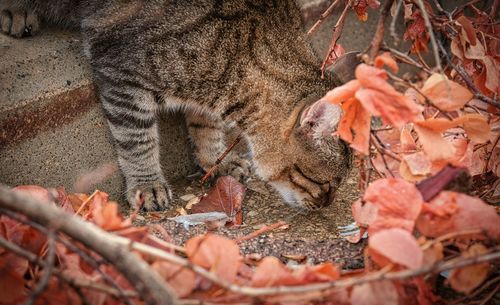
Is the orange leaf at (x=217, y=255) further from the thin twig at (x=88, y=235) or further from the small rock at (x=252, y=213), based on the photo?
the small rock at (x=252, y=213)

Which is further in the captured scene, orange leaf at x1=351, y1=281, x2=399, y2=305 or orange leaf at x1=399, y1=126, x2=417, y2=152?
orange leaf at x1=399, y1=126, x2=417, y2=152

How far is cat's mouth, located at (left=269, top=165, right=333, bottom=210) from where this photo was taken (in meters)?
2.75

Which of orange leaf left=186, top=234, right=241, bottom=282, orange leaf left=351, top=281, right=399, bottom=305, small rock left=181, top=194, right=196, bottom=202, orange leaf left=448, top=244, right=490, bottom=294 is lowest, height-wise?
small rock left=181, top=194, right=196, bottom=202

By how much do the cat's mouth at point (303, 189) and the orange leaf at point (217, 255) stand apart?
1419 mm

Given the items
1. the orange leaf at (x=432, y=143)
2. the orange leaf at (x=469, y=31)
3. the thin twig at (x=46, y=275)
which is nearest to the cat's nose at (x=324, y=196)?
the orange leaf at (x=469, y=31)

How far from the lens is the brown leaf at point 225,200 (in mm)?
2746

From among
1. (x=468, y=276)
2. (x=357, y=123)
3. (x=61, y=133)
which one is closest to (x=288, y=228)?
(x=61, y=133)

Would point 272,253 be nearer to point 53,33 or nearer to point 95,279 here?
point 95,279

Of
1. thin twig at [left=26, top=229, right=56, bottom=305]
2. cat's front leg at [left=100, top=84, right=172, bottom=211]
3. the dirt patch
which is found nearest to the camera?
thin twig at [left=26, top=229, right=56, bottom=305]

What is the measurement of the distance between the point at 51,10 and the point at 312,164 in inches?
59.5

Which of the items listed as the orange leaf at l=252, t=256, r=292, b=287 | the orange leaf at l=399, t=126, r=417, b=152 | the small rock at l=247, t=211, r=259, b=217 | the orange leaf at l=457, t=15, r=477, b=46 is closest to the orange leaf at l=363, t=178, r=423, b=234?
the orange leaf at l=252, t=256, r=292, b=287

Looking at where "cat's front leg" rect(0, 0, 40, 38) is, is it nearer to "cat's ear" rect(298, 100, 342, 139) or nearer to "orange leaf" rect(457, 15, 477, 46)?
"cat's ear" rect(298, 100, 342, 139)

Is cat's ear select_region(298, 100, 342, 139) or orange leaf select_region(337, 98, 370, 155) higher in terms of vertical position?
orange leaf select_region(337, 98, 370, 155)

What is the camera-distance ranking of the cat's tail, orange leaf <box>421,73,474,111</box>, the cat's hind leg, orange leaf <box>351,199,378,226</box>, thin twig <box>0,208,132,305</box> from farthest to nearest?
the cat's hind leg < the cat's tail < orange leaf <box>351,199,378,226</box> < orange leaf <box>421,73,474,111</box> < thin twig <box>0,208,132,305</box>
